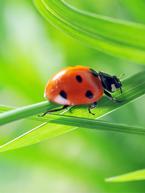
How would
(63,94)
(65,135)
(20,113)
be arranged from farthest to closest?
(65,135)
(63,94)
(20,113)

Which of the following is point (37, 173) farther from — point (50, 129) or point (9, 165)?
point (50, 129)

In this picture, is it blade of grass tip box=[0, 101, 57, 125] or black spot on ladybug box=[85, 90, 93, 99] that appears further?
black spot on ladybug box=[85, 90, 93, 99]

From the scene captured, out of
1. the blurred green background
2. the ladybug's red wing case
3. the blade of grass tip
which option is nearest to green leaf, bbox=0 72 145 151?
the blade of grass tip

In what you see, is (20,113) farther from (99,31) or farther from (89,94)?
(89,94)

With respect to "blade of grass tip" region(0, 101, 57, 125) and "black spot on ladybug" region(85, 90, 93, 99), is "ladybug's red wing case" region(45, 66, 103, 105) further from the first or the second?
"blade of grass tip" region(0, 101, 57, 125)

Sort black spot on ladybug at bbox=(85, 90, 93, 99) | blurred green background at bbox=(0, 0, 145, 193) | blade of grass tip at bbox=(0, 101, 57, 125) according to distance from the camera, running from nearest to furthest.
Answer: blade of grass tip at bbox=(0, 101, 57, 125), black spot on ladybug at bbox=(85, 90, 93, 99), blurred green background at bbox=(0, 0, 145, 193)

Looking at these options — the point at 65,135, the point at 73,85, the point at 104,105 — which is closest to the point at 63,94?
the point at 73,85

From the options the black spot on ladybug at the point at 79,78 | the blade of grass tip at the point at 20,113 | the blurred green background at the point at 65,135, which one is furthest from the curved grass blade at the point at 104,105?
the blurred green background at the point at 65,135
